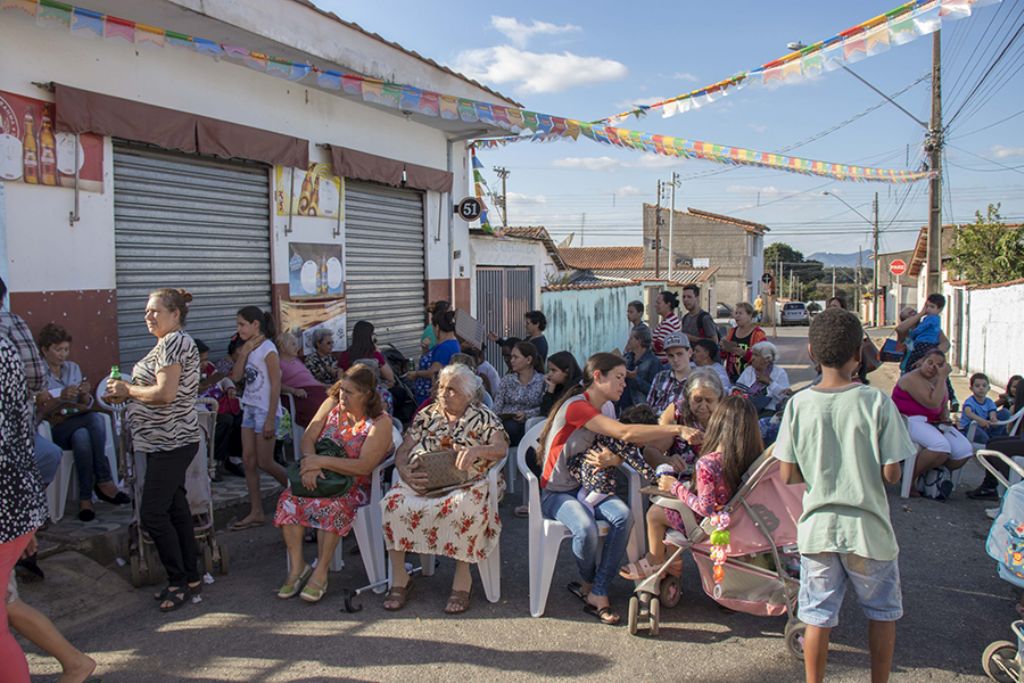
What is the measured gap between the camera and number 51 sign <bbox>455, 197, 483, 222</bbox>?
1109 centimetres

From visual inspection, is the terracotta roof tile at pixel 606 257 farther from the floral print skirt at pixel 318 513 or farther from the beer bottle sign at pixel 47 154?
the floral print skirt at pixel 318 513

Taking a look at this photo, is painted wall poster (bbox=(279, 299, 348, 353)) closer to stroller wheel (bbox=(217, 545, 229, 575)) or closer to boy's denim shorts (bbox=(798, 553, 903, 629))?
stroller wheel (bbox=(217, 545, 229, 575))

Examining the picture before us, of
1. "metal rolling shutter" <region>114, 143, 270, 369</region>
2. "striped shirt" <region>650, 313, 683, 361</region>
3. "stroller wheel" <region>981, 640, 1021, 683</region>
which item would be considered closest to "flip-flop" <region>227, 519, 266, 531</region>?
"metal rolling shutter" <region>114, 143, 270, 369</region>

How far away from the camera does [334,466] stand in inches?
184

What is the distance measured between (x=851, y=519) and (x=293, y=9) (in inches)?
262

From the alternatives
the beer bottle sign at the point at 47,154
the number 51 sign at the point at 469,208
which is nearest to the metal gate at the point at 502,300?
the number 51 sign at the point at 469,208

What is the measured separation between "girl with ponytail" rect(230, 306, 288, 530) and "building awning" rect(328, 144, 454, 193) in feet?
10.2

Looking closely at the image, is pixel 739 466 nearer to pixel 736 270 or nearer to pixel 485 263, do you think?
pixel 485 263

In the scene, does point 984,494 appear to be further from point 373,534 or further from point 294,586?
point 294,586

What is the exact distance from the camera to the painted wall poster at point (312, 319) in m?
8.06

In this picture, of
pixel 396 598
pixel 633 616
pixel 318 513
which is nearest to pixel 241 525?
pixel 318 513

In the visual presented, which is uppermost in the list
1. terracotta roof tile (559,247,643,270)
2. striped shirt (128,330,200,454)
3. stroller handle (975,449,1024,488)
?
terracotta roof tile (559,247,643,270)

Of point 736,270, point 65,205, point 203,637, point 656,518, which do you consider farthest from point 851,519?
point 736,270

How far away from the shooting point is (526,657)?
393 centimetres
